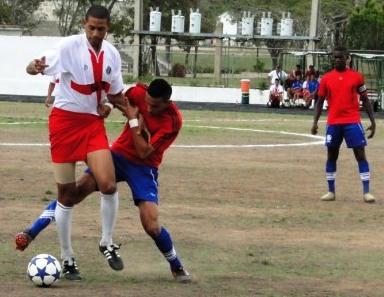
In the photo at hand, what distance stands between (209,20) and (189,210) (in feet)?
223

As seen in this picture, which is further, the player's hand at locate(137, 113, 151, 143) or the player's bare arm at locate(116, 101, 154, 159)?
the player's hand at locate(137, 113, 151, 143)

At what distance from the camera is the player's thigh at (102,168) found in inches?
385

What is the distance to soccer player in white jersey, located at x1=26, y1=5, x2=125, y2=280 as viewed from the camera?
386 inches

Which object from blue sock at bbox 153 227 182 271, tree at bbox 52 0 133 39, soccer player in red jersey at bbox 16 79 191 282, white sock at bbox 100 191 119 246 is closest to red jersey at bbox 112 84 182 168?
soccer player in red jersey at bbox 16 79 191 282

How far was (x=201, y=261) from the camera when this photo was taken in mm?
10898

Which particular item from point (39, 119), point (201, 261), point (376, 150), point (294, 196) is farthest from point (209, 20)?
point (201, 261)

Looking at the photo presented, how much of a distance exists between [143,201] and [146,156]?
1.21 ft

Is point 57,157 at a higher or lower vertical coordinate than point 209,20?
higher

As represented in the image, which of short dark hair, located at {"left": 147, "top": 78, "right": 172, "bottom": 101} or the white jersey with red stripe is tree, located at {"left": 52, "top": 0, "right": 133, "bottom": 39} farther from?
short dark hair, located at {"left": 147, "top": 78, "right": 172, "bottom": 101}

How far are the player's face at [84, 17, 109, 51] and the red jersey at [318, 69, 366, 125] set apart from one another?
663 cm

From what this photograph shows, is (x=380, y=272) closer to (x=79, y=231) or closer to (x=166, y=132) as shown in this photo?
(x=166, y=132)

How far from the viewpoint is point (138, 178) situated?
1005cm

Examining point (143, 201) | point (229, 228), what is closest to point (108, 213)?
point (143, 201)

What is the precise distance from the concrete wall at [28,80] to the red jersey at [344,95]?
109ft
